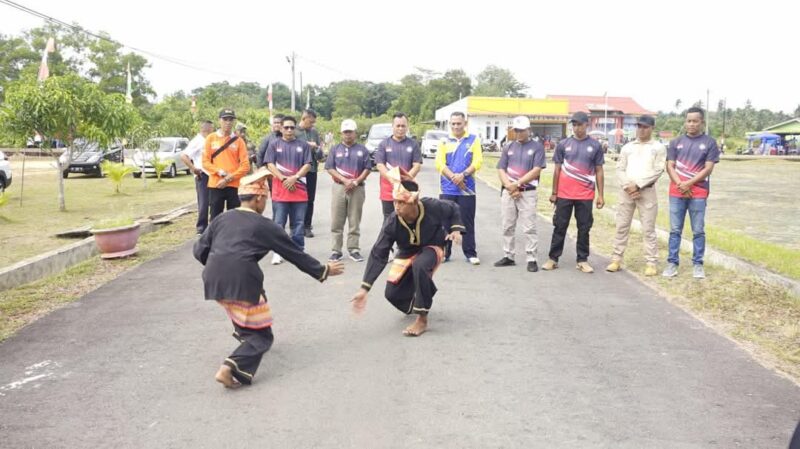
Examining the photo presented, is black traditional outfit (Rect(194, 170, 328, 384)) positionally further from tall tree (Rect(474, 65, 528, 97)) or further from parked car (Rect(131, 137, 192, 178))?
tall tree (Rect(474, 65, 528, 97))

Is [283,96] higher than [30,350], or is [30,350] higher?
[283,96]

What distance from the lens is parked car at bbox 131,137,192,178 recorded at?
2408 centimetres

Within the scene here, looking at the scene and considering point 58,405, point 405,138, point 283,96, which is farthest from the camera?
point 283,96

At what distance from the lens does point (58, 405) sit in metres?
4.29

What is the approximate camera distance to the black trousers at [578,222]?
27.6 feet

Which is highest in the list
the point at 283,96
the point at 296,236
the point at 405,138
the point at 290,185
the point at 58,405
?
the point at 283,96

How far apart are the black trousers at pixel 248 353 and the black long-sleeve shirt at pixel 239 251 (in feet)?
0.76

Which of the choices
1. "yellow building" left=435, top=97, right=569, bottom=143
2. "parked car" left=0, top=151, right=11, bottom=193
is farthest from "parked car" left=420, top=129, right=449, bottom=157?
"yellow building" left=435, top=97, right=569, bottom=143

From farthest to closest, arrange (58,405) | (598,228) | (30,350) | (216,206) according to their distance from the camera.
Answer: (598,228) → (216,206) → (30,350) → (58,405)

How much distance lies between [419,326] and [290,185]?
355 centimetres

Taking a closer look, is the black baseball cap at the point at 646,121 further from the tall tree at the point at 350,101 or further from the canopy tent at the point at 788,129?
the tall tree at the point at 350,101

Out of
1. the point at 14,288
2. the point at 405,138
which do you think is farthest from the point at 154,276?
the point at 405,138

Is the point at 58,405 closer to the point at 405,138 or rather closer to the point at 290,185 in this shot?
the point at 290,185

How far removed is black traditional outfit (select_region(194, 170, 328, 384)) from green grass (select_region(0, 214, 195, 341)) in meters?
2.29
